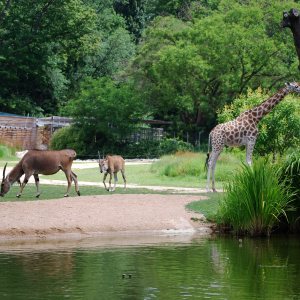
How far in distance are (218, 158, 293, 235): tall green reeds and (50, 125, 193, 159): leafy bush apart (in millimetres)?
28811

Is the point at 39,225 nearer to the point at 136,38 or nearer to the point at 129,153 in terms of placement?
the point at 129,153

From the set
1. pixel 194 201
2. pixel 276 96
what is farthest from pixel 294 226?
pixel 276 96

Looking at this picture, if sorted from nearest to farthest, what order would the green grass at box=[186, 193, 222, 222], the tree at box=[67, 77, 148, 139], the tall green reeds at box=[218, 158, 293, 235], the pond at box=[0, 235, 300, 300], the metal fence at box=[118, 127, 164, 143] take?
the pond at box=[0, 235, 300, 300] < the tall green reeds at box=[218, 158, 293, 235] < the green grass at box=[186, 193, 222, 222] < the tree at box=[67, 77, 148, 139] < the metal fence at box=[118, 127, 164, 143]

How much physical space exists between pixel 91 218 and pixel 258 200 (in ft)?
13.2

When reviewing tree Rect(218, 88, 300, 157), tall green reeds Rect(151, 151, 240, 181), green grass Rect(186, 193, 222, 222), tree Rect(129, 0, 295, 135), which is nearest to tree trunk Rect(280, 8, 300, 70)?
green grass Rect(186, 193, 222, 222)

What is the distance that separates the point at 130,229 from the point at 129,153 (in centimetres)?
2972

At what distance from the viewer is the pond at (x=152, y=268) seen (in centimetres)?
663

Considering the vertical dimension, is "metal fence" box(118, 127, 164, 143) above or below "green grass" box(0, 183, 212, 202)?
above

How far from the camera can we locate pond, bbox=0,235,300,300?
6.63m

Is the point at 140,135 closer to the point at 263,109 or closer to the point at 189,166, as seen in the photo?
the point at 189,166

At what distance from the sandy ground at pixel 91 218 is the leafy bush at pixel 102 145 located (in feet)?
88.6

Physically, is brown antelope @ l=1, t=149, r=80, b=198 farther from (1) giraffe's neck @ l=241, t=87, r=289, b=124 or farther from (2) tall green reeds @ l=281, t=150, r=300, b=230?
(1) giraffe's neck @ l=241, t=87, r=289, b=124

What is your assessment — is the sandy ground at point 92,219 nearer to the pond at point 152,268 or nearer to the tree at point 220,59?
the pond at point 152,268

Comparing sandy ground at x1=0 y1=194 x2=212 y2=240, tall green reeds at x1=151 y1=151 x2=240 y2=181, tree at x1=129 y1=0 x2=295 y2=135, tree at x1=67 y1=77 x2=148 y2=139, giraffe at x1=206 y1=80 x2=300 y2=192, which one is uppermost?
tree at x1=129 y1=0 x2=295 y2=135
